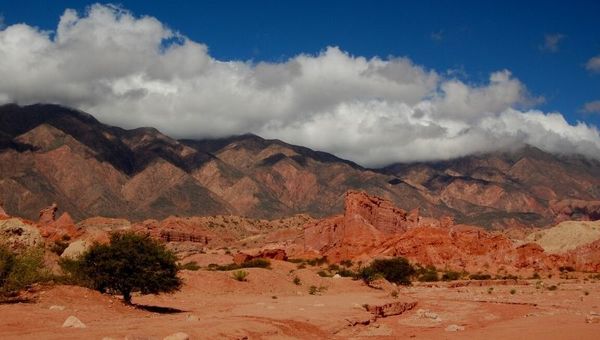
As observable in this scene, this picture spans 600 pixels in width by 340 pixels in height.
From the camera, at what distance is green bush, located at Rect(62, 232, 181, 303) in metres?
28.2

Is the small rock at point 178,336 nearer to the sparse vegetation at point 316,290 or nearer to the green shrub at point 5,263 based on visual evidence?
the green shrub at point 5,263

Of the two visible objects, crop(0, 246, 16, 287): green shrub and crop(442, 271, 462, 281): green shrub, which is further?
crop(442, 271, 462, 281): green shrub

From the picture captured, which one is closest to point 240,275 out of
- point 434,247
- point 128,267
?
point 128,267

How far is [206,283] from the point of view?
4300 cm

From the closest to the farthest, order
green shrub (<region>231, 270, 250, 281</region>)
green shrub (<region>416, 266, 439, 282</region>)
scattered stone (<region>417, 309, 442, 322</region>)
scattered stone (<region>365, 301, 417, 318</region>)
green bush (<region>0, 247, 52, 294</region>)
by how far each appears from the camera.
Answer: green bush (<region>0, 247, 52, 294</region>), scattered stone (<region>417, 309, 442, 322</region>), scattered stone (<region>365, 301, 417, 318</region>), green shrub (<region>231, 270, 250, 281</region>), green shrub (<region>416, 266, 439, 282</region>)

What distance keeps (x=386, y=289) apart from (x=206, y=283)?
665 inches

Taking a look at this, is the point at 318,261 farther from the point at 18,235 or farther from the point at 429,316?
the point at 18,235

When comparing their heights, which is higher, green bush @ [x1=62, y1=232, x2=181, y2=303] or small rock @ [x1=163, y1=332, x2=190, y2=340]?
green bush @ [x1=62, y1=232, x2=181, y2=303]

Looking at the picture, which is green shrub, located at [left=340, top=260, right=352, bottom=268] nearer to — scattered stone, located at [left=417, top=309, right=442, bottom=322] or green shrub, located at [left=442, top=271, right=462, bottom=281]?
green shrub, located at [left=442, top=271, right=462, bottom=281]

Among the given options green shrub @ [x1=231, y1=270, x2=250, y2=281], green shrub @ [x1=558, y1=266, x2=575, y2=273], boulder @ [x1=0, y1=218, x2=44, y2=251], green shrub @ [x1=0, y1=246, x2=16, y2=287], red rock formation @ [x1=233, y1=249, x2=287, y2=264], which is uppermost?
boulder @ [x1=0, y1=218, x2=44, y2=251]

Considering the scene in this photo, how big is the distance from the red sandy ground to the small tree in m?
1.61

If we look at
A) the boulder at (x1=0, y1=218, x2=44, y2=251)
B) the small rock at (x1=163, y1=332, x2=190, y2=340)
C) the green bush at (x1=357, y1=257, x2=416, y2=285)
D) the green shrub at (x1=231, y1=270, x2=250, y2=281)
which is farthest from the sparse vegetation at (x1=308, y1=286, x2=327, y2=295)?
the small rock at (x1=163, y1=332, x2=190, y2=340)

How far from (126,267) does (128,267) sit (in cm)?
10

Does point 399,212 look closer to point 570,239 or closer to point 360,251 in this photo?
point 360,251
